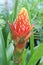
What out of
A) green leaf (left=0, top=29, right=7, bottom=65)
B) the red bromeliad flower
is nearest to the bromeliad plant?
the red bromeliad flower

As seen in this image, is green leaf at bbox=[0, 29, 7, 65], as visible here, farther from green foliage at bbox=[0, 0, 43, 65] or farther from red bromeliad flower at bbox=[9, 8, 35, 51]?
red bromeliad flower at bbox=[9, 8, 35, 51]

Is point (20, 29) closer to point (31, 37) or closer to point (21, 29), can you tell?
point (21, 29)

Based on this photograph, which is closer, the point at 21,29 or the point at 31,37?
the point at 21,29

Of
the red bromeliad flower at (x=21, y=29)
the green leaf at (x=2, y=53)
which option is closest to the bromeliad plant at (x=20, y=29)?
the red bromeliad flower at (x=21, y=29)

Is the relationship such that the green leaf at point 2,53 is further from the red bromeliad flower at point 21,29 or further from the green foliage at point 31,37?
the red bromeliad flower at point 21,29

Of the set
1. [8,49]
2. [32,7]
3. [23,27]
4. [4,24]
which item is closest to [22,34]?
[23,27]

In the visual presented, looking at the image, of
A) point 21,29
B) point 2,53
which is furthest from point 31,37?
point 21,29


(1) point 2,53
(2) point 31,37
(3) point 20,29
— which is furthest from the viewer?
(2) point 31,37

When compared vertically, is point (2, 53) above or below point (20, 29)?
below

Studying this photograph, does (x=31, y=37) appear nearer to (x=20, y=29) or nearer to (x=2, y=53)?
(x=2, y=53)

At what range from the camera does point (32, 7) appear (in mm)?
1035

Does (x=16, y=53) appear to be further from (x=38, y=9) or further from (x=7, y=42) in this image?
(x=38, y=9)

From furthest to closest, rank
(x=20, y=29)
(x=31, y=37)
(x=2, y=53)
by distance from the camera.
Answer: (x=31, y=37) → (x=2, y=53) → (x=20, y=29)

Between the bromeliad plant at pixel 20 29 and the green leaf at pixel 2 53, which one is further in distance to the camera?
the green leaf at pixel 2 53
